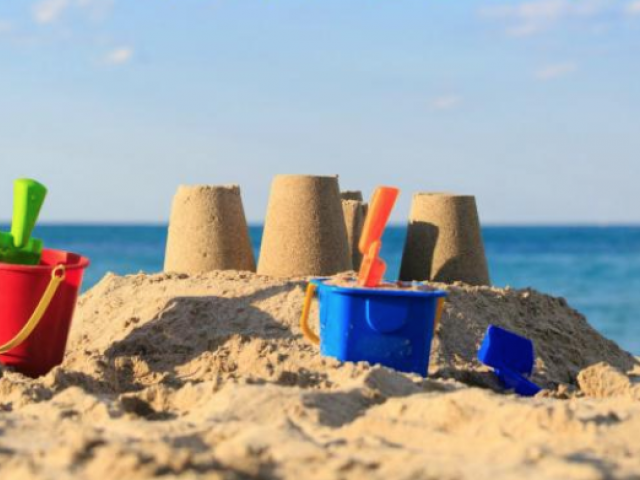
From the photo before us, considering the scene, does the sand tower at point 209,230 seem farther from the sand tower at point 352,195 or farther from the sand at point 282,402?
the sand tower at point 352,195

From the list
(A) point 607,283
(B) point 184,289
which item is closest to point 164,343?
(B) point 184,289

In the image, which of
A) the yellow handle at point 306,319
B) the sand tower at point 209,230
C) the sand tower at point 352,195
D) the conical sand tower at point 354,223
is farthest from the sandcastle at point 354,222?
the yellow handle at point 306,319

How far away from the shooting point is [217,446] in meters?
2.39

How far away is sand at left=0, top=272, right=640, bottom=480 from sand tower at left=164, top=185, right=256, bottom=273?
10.7 inches

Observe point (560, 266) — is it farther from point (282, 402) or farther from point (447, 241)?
point (282, 402)

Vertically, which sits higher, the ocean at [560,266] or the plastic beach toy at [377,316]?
the plastic beach toy at [377,316]

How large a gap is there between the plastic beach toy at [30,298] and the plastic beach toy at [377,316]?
3.74 ft

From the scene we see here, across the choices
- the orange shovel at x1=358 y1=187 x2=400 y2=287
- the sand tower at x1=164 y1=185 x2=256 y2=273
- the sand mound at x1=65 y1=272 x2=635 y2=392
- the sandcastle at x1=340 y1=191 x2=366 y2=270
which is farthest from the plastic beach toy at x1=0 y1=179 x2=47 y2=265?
the sandcastle at x1=340 y1=191 x2=366 y2=270

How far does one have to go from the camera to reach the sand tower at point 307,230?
526 cm

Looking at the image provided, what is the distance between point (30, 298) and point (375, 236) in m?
1.58

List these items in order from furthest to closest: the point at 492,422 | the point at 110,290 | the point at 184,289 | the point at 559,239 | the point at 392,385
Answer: the point at 559,239, the point at 110,290, the point at 184,289, the point at 392,385, the point at 492,422

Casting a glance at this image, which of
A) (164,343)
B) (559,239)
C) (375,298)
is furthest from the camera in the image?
(559,239)

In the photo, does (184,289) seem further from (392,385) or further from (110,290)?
(392,385)

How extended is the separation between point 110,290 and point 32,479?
11.0 ft
